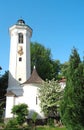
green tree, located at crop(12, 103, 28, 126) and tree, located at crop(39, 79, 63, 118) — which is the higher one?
tree, located at crop(39, 79, 63, 118)

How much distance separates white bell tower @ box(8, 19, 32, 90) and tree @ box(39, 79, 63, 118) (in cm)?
1090

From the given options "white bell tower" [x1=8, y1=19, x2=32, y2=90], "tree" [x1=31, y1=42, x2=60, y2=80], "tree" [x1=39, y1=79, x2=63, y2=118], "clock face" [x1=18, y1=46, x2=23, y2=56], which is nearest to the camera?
"tree" [x1=39, y1=79, x2=63, y2=118]

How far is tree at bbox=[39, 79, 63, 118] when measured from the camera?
37250 millimetres

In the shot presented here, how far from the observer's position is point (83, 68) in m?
18.5

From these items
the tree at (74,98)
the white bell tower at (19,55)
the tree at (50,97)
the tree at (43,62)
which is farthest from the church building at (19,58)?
the tree at (74,98)

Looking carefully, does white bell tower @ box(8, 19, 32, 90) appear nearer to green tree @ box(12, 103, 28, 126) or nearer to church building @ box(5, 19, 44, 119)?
church building @ box(5, 19, 44, 119)

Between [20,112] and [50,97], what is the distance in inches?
182

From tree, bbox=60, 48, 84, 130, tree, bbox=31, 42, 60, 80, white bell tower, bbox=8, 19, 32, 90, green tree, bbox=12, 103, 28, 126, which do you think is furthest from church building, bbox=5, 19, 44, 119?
tree, bbox=60, 48, 84, 130

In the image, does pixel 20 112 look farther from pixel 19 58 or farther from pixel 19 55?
pixel 19 55

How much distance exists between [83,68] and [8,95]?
2235 cm

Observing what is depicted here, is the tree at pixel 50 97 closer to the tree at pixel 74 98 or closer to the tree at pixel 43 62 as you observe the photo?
the tree at pixel 43 62

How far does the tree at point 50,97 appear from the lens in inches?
1467

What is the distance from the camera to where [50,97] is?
3803 centimetres

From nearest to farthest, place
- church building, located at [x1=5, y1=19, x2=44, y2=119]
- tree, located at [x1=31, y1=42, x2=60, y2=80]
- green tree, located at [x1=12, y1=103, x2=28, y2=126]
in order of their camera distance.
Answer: green tree, located at [x1=12, y1=103, x2=28, y2=126], church building, located at [x1=5, y1=19, x2=44, y2=119], tree, located at [x1=31, y1=42, x2=60, y2=80]
